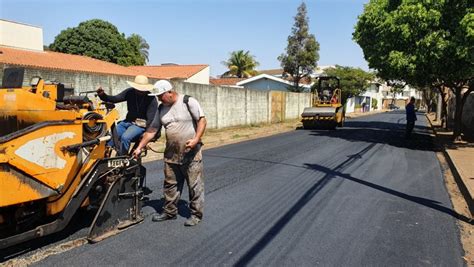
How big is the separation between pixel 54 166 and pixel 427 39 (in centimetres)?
1281

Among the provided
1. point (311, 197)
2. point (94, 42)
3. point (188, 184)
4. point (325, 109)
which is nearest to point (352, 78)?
point (94, 42)

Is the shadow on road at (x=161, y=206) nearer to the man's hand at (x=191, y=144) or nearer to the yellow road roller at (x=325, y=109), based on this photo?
the man's hand at (x=191, y=144)

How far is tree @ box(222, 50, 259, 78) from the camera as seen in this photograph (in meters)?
60.0

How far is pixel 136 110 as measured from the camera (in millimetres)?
5871

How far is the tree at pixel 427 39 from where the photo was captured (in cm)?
1310

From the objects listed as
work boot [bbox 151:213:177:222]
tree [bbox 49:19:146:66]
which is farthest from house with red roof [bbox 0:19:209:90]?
work boot [bbox 151:213:177:222]

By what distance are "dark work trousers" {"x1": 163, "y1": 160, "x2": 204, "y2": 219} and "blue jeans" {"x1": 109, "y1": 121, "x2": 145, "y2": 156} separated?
26.5 inches

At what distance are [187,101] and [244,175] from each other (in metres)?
3.82

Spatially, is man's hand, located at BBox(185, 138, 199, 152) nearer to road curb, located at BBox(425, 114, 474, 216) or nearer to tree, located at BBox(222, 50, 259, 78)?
road curb, located at BBox(425, 114, 474, 216)

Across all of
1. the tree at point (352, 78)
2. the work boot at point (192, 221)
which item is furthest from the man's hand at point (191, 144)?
the tree at point (352, 78)

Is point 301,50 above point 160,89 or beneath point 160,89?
above

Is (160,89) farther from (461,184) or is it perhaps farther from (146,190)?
(461,184)

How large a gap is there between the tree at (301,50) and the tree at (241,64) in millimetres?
18764

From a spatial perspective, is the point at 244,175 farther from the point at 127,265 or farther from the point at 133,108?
the point at 127,265
